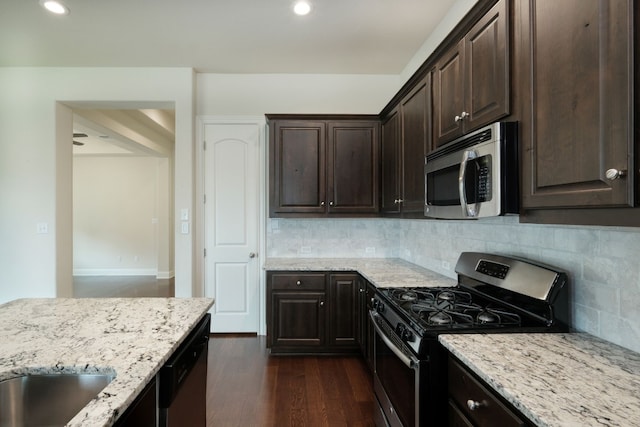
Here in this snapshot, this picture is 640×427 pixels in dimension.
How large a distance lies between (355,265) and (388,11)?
7.03 feet

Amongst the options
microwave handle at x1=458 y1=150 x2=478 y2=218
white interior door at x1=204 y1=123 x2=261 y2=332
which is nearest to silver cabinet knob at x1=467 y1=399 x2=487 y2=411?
microwave handle at x1=458 y1=150 x2=478 y2=218

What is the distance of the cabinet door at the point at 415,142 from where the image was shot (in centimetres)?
205

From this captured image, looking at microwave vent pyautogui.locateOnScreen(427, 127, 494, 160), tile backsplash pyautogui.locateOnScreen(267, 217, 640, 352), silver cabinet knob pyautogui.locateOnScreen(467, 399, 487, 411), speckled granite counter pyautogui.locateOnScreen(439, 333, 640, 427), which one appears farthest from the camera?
microwave vent pyautogui.locateOnScreen(427, 127, 494, 160)

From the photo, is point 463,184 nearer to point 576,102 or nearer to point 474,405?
point 576,102

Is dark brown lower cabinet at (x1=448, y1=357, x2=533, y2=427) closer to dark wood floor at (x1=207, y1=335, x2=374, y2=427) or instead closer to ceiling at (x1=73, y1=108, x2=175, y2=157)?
dark wood floor at (x1=207, y1=335, x2=374, y2=427)

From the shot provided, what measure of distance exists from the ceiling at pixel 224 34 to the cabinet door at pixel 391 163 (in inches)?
28.4

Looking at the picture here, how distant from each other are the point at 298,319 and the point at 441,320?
1751 mm

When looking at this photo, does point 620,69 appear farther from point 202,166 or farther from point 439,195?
point 202,166

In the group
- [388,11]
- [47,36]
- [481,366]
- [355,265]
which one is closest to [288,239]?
[355,265]

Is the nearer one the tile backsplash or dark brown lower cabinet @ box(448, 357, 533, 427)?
dark brown lower cabinet @ box(448, 357, 533, 427)

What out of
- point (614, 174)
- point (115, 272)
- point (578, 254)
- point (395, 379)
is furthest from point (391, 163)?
point (115, 272)

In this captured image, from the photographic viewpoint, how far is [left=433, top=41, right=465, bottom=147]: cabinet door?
1.61 metres

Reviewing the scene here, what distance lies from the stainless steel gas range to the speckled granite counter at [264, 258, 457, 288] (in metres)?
0.34

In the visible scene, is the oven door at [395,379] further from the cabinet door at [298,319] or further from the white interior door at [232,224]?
the white interior door at [232,224]
